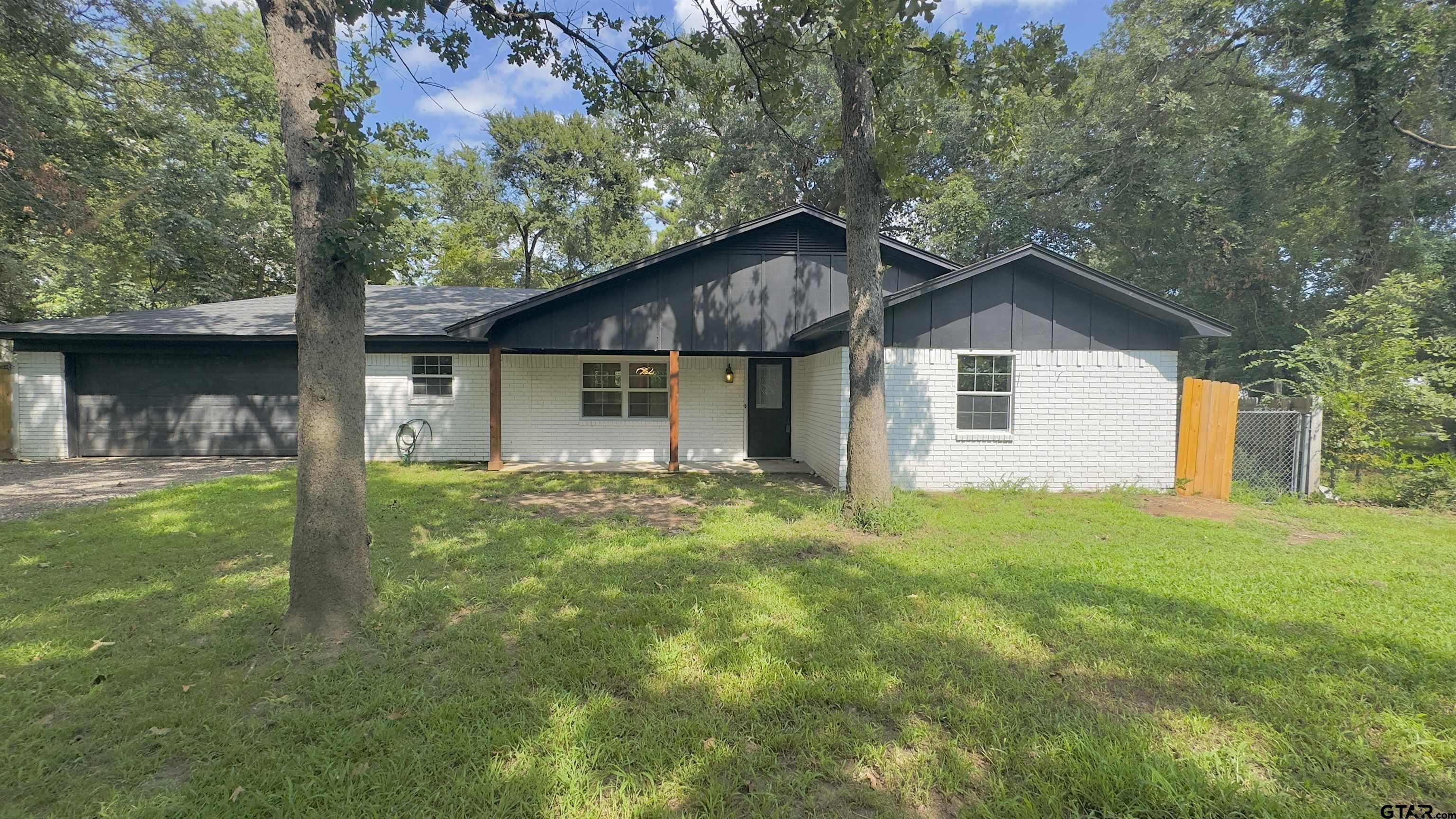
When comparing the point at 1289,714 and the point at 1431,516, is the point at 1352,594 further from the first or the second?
the point at 1431,516

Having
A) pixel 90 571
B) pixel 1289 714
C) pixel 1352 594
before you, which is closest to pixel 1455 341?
pixel 1352 594

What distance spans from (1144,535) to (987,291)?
4043mm

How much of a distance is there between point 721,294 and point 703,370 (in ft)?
7.29

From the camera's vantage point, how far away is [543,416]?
11727 mm

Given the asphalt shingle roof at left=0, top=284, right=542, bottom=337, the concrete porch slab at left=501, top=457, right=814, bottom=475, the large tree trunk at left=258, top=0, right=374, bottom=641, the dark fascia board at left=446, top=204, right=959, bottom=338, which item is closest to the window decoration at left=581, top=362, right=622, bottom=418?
the concrete porch slab at left=501, top=457, right=814, bottom=475

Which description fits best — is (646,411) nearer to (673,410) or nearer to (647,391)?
Result: (647,391)

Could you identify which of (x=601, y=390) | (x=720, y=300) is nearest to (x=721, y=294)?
(x=720, y=300)

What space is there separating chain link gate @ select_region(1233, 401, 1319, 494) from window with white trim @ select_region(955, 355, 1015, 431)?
3160mm

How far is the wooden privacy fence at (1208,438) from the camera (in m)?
8.25

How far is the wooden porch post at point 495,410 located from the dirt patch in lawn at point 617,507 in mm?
2621

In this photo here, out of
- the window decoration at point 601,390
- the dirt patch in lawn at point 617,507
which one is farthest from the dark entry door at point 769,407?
the dirt patch in lawn at point 617,507

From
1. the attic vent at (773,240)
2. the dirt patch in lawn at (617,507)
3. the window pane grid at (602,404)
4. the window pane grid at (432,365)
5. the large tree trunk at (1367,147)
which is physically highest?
the large tree trunk at (1367,147)

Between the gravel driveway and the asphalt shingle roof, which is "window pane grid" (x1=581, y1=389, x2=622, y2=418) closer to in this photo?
the asphalt shingle roof

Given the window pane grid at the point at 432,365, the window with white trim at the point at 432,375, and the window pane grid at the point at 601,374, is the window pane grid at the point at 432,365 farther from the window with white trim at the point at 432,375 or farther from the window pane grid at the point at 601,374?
the window pane grid at the point at 601,374
